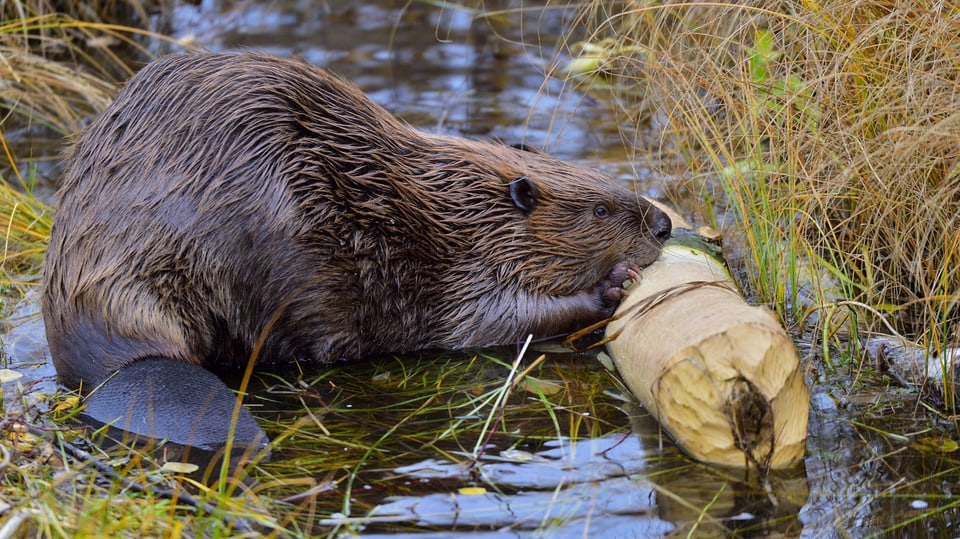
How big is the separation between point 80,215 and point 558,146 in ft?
9.62

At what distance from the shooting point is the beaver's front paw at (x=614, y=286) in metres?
4.03

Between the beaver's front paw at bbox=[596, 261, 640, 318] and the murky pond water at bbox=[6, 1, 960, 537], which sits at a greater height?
the beaver's front paw at bbox=[596, 261, 640, 318]

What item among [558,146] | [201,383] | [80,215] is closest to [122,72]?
[558,146]

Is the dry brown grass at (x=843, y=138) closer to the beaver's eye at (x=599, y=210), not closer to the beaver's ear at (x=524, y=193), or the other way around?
the beaver's eye at (x=599, y=210)

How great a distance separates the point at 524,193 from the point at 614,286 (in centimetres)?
47

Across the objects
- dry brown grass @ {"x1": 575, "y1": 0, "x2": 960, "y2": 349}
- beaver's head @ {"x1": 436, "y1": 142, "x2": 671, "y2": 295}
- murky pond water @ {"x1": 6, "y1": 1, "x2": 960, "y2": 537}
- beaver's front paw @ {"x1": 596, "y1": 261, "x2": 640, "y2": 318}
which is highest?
dry brown grass @ {"x1": 575, "y1": 0, "x2": 960, "y2": 349}

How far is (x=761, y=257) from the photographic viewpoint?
3832mm

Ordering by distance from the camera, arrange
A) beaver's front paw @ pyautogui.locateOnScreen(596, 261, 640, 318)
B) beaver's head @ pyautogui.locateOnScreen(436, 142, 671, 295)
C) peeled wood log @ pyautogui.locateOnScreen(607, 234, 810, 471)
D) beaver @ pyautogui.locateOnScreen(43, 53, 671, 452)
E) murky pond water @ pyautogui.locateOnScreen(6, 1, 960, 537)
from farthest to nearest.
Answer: beaver's head @ pyautogui.locateOnScreen(436, 142, 671, 295)
beaver's front paw @ pyautogui.locateOnScreen(596, 261, 640, 318)
beaver @ pyautogui.locateOnScreen(43, 53, 671, 452)
peeled wood log @ pyautogui.locateOnScreen(607, 234, 810, 471)
murky pond water @ pyautogui.locateOnScreen(6, 1, 960, 537)

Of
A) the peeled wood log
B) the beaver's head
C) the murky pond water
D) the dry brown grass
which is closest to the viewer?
the murky pond water

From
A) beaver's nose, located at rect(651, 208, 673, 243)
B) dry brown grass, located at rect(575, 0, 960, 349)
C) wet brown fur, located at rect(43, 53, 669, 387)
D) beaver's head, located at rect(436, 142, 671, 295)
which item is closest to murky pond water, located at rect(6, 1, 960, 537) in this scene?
wet brown fur, located at rect(43, 53, 669, 387)

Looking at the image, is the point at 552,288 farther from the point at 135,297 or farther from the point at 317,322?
the point at 135,297

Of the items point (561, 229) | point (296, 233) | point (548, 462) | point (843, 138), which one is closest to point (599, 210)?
point (561, 229)

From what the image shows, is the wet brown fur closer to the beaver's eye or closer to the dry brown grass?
the beaver's eye

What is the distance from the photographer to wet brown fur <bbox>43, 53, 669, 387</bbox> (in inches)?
137
